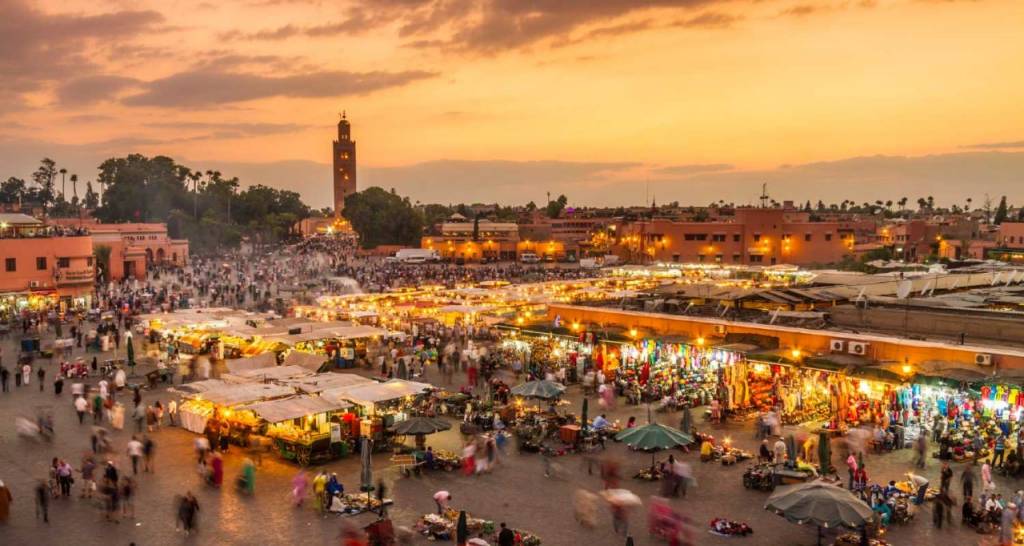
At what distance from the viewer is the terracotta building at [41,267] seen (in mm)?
39375

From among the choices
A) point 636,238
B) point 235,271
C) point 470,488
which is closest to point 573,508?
point 470,488

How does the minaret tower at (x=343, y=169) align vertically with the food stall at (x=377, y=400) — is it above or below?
above

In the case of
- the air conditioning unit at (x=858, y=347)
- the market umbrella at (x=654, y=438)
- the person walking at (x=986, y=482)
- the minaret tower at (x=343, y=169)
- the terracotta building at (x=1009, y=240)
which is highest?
the minaret tower at (x=343, y=169)

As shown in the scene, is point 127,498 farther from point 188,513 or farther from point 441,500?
point 441,500

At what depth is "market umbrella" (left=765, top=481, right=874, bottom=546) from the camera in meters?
10.2

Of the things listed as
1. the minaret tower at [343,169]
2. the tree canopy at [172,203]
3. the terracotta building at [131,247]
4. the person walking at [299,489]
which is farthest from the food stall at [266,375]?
the minaret tower at [343,169]

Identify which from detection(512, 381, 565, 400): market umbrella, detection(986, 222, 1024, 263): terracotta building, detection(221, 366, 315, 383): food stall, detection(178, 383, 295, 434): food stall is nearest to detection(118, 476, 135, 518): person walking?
detection(178, 383, 295, 434): food stall

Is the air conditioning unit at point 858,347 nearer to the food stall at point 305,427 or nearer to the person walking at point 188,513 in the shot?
the food stall at point 305,427

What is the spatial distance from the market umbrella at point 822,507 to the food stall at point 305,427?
8640 mm

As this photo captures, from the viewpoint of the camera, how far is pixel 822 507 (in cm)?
1040

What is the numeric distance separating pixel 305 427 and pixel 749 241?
197 feet

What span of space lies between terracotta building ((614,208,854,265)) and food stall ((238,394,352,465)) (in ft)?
192

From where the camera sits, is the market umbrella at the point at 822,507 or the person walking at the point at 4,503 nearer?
the market umbrella at the point at 822,507

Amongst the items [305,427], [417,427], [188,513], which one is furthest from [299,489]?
[305,427]
